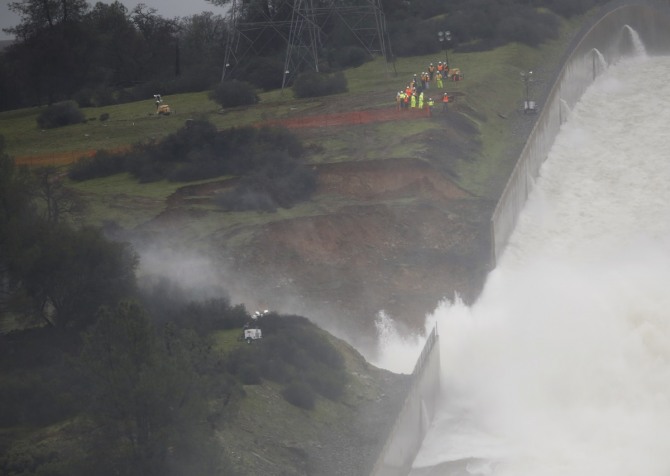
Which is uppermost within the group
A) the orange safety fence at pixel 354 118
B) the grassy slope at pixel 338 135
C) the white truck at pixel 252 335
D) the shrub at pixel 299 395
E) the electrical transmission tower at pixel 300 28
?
the electrical transmission tower at pixel 300 28

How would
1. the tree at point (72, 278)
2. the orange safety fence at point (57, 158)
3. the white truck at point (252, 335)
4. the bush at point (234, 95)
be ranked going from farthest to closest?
the bush at point (234, 95)
the orange safety fence at point (57, 158)
the white truck at point (252, 335)
the tree at point (72, 278)

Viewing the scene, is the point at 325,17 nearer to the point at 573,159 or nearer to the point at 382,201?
the point at 573,159

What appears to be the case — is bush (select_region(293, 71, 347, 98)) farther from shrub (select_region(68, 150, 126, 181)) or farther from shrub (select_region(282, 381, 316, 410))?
shrub (select_region(282, 381, 316, 410))

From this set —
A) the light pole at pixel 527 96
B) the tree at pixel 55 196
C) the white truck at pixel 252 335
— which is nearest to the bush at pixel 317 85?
the light pole at pixel 527 96

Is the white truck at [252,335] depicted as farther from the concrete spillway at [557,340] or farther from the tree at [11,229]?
the tree at [11,229]

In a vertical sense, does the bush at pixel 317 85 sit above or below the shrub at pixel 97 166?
above

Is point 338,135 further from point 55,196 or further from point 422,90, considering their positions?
point 55,196

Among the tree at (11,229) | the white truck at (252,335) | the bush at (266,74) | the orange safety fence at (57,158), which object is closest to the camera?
the tree at (11,229)

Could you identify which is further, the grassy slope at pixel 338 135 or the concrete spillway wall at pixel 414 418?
the grassy slope at pixel 338 135
